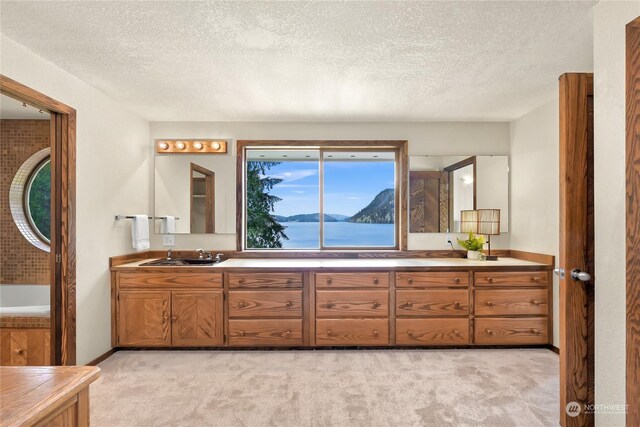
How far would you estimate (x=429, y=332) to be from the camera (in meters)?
3.29

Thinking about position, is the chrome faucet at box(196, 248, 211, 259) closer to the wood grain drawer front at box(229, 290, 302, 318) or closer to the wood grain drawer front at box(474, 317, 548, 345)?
the wood grain drawer front at box(229, 290, 302, 318)

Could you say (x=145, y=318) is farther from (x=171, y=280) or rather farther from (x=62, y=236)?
(x=62, y=236)

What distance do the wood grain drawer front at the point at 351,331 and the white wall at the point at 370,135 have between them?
1.07 m

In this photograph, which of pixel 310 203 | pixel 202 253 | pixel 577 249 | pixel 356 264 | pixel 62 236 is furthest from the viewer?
pixel 310 203

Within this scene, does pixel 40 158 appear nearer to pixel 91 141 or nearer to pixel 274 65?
pixel 91 141

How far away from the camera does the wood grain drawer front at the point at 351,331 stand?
10.8 feet

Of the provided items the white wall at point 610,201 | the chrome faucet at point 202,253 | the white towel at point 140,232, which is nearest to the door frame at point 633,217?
the white wall at point 610,201

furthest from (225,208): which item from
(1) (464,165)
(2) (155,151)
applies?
(1) (464,165)

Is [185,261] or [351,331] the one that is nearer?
[351,331]

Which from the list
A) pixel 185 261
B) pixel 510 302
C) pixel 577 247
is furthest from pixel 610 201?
pixel 185 261

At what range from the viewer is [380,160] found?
162 inches

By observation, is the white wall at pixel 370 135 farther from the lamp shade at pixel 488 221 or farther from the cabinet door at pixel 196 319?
the cabinet door at pixel 196 319

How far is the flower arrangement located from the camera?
3723 millimetres

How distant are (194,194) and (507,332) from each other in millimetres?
3463
